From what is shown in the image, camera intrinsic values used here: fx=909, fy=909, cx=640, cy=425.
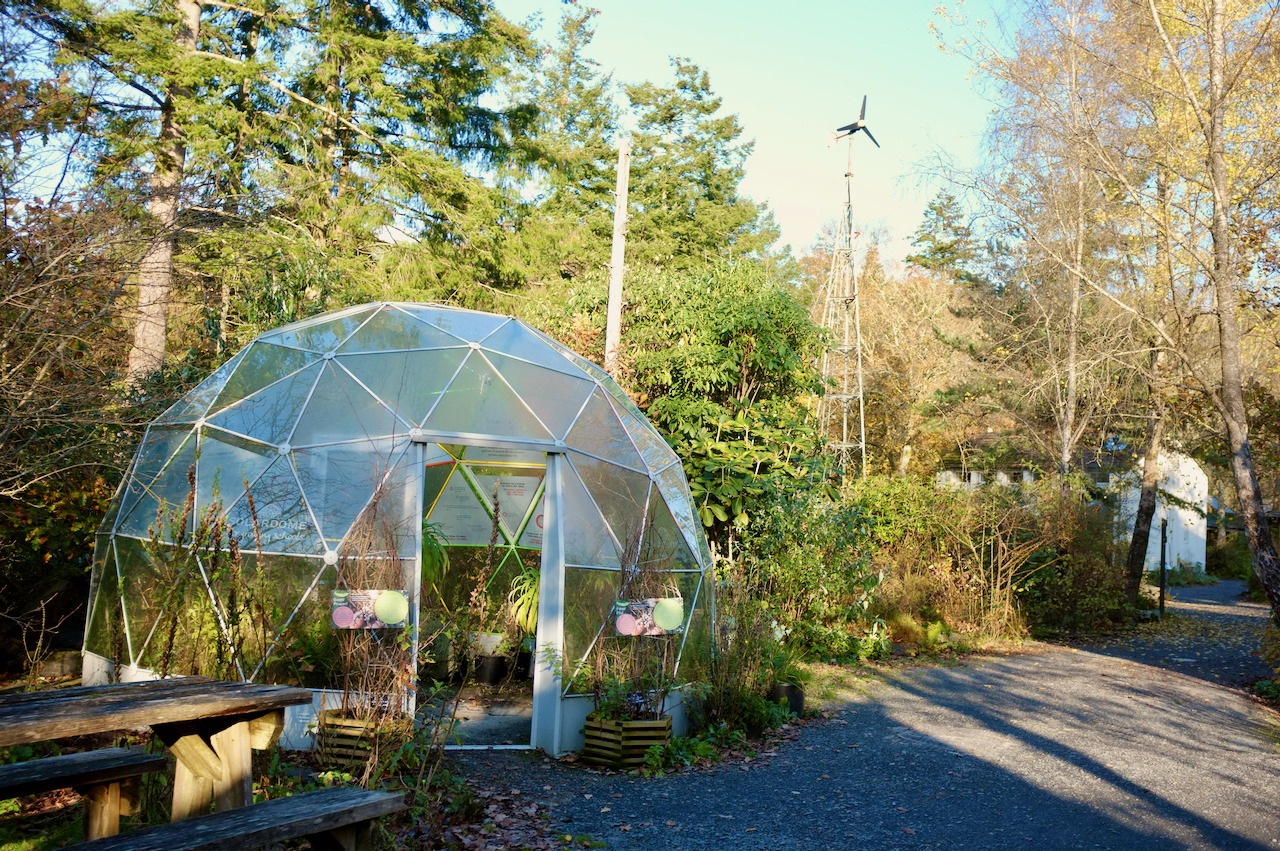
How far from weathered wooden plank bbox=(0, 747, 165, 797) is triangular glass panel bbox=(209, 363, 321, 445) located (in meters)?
3.54

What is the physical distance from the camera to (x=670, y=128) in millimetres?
28969

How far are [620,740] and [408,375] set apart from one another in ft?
11.3

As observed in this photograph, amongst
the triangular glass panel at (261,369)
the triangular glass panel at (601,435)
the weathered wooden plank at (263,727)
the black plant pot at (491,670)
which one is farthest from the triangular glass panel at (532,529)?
the weathered wooden plank at (263,727)

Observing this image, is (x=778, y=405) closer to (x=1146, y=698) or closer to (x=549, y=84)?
(x=1146, y=698)

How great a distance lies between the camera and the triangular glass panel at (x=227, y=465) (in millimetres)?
7098

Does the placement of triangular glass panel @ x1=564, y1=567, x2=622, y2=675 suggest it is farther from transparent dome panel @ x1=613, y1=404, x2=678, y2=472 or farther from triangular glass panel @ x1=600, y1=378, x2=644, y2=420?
triangular glass panel @ x1=600, y1=378, x2=644, y2=420

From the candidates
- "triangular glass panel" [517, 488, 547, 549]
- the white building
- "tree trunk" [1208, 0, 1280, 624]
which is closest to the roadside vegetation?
"tree trunk" [1208, 0, 1280, 624]

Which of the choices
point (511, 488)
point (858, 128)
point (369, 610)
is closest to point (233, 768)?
point (369, 610)

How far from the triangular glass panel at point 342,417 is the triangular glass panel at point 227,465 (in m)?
0.31

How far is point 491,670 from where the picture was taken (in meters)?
9.65

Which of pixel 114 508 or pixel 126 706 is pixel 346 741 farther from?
pixel 114 508

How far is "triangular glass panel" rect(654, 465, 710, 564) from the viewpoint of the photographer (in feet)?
27.5

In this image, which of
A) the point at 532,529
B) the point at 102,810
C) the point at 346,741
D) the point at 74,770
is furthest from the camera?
the point at 532,529

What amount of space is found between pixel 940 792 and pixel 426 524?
20.1 ft
